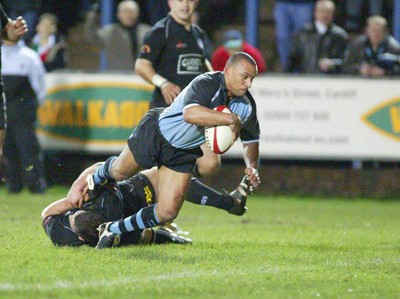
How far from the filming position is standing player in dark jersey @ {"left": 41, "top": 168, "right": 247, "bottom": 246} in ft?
27.7

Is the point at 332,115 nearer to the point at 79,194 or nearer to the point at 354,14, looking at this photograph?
the point at 354,14

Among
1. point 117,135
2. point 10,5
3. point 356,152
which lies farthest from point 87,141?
point 356,152

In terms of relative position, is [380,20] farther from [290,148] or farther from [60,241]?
[60,241]

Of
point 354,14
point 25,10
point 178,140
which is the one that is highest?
point 178,140

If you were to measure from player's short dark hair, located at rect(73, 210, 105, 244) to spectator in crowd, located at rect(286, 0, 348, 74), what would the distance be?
6.96 m

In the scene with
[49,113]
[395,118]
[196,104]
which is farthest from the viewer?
[49,113]

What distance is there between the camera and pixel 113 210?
28.5 feet

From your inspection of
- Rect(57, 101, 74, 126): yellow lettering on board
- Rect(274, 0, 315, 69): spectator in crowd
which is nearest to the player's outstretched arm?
Rect(57, 101, 74, 126): yellow lettering on board

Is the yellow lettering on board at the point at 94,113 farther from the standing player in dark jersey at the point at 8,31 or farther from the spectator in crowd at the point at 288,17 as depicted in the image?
the standing player in dark jersey at the point at 8,31

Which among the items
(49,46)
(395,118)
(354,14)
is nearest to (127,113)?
(49,46)

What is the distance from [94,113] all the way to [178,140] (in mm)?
6537

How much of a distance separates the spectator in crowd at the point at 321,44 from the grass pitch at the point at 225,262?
3.45 m

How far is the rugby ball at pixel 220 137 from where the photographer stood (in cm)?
793

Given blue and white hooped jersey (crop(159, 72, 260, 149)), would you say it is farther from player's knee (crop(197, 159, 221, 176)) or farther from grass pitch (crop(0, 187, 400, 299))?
player's knee (crop(197, 159, 221, 176))
